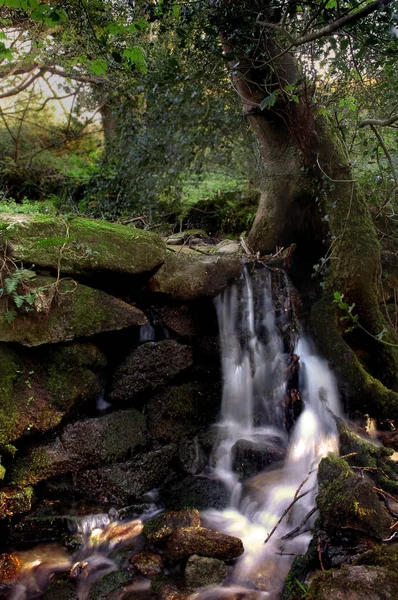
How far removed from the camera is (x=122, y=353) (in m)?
5.42

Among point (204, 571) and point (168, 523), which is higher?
point (168, 523)

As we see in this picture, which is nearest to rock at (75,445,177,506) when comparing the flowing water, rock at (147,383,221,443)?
the flowing water

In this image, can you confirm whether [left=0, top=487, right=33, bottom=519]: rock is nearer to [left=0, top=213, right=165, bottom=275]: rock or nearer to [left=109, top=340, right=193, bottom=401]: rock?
[left=109, top=340, right=193, bottom=401]: rock

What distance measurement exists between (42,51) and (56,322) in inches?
218

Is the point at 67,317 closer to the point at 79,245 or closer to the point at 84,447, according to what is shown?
the point at 79,245

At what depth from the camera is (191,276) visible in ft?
18.5

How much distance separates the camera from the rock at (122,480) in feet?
15.2

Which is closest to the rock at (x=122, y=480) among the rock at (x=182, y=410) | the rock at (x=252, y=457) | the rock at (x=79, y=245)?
the rock at (x=182, y=410)

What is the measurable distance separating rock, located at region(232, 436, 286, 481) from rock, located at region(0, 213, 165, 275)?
8.13 feet

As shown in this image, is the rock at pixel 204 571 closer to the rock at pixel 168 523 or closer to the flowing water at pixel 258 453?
the flowing water at pixel 258 453

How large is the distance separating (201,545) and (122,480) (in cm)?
128

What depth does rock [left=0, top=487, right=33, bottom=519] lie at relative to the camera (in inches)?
165

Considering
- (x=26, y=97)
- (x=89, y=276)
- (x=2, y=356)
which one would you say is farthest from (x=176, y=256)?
(x=26, y=97)

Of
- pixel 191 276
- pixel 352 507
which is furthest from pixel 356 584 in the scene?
pixel 191 276
